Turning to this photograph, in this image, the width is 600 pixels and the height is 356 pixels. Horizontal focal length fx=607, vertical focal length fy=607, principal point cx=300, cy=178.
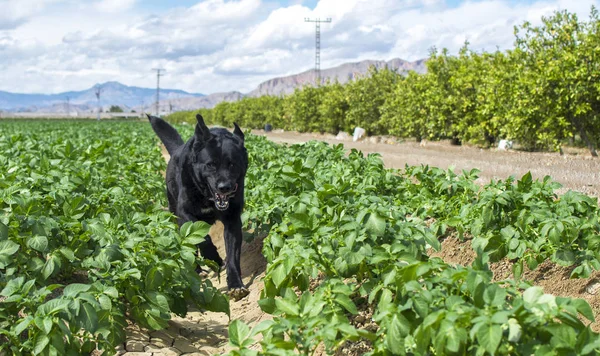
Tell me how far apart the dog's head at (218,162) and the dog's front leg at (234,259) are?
23 centimetres

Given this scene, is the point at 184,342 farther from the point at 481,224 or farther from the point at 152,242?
the point at 481,224

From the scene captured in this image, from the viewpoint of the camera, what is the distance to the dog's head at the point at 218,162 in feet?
16.1

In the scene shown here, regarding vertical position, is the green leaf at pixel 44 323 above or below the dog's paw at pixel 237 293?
above

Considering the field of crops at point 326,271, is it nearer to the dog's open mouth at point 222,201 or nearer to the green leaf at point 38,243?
the green leaf at point 38,243

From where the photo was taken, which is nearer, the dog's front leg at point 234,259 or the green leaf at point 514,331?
the green leaf at point 514,331

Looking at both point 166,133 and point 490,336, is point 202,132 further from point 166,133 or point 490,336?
point 490,336

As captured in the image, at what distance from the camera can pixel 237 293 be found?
188 inches

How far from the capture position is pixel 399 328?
228 cm

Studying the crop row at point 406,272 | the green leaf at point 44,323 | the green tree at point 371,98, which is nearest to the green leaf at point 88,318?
the green leaf at point 44,323

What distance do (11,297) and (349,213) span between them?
82.5 inches

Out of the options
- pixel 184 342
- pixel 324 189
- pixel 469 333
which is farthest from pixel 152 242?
pixel 469 333

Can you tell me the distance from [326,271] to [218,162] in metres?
1.95

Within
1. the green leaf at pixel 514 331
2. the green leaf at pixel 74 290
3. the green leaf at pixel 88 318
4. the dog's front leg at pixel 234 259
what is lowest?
the dog's front leg at pixel 234 259

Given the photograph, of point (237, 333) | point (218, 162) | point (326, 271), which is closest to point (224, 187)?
point (218, 162)
